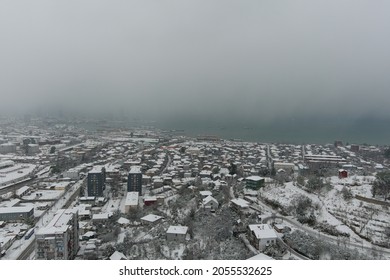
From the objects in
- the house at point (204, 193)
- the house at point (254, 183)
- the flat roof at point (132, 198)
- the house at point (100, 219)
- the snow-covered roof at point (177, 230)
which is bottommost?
the house at point (100, 219)

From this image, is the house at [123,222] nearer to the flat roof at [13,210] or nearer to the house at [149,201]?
the house at [149,201]

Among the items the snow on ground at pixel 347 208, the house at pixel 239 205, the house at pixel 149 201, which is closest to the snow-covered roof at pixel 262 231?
the house at pixel 239 205

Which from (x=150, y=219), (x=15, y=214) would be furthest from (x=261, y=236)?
(x=15, y=214)

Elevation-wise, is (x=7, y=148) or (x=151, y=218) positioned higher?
(x=7, y=148)

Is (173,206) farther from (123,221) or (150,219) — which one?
(123,221)

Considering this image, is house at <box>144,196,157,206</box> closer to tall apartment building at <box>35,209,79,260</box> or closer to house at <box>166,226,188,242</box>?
Result: house at <box>166,226,188,242</box>
